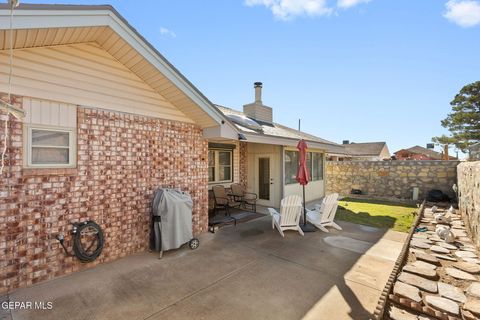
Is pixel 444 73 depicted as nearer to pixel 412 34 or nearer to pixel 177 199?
pixel 412 34

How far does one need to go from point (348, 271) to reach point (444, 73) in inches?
476

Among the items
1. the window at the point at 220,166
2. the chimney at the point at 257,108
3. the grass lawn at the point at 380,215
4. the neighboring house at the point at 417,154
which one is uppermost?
the chimney at the point at 257,108

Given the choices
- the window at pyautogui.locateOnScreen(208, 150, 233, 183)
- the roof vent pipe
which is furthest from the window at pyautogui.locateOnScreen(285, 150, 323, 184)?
the roof vent pipe

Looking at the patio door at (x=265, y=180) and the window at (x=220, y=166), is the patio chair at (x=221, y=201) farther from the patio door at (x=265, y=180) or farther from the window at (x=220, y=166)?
the patio door at (x=265, y=180)

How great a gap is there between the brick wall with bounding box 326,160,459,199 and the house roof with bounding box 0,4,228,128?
1091 centimetres

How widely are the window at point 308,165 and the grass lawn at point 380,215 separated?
2125 mm

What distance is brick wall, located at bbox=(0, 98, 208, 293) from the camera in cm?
333

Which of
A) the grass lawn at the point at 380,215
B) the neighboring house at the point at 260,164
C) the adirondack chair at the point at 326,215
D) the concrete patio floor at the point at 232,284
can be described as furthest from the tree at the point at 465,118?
the concrete patio floor at the point at 232,284

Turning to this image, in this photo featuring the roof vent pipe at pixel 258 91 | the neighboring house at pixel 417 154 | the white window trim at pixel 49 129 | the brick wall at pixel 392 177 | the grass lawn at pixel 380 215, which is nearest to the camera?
the white window trim at pixel 49 129

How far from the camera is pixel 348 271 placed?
3.95 meters

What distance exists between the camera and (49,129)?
3.68m

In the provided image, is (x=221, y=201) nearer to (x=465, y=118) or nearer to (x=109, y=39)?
(x=109, y=39)

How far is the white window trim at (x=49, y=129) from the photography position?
3.43 metres

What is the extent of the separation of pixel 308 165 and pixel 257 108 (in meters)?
3.87
